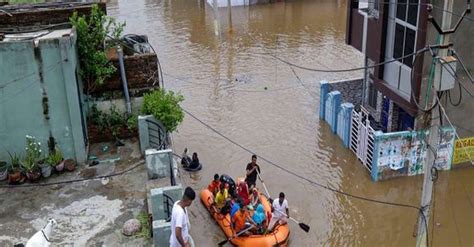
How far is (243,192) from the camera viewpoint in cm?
1409

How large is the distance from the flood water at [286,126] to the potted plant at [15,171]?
14.7 ft

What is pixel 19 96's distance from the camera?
489 inches

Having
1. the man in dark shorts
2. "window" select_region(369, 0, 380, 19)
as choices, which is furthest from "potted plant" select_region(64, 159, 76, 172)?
"window" select_region(369, 0, 380, 19)

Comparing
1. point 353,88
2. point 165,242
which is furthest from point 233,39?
point 165,242

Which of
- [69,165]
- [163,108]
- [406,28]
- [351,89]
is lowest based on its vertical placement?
[351,89]

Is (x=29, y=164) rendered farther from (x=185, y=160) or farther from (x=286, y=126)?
(x=286, y=126)

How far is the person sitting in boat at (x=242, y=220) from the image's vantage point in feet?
43.7

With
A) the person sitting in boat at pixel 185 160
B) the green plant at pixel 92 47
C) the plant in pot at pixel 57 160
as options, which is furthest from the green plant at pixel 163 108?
the person sitting in boat at pixel 185 160

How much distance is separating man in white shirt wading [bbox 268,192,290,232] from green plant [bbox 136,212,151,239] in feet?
11.8

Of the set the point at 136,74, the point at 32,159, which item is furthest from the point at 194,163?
the point at 32,159

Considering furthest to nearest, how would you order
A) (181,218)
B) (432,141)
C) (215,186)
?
1. (215,186)
2. (432,141)
3. (181,218)

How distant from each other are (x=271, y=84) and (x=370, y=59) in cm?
691

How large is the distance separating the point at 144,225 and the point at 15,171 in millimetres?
3818

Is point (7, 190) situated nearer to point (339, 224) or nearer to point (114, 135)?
point (114, 135)
